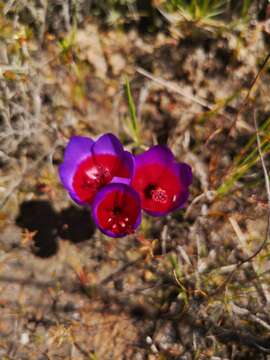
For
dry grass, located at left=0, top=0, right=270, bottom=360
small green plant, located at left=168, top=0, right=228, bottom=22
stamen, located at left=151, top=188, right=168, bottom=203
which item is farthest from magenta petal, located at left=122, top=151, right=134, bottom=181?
small green plant, located at left=168, top=0, right=228, bottom=22

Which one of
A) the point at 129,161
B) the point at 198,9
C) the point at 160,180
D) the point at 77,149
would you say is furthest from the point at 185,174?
the point at 198,9

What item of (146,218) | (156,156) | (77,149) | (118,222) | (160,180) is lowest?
(146,218)

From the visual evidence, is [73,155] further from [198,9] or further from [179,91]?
[198,9]

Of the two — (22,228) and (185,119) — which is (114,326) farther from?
(185,119)

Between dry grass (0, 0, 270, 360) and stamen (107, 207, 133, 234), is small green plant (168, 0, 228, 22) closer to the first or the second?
dry grass (0, 0, 270, 360)

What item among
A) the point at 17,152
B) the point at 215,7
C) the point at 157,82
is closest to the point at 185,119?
the point at 157,82

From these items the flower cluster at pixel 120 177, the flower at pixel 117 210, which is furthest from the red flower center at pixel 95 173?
the flower at pixel 117 210
